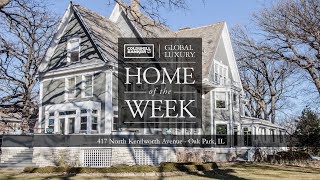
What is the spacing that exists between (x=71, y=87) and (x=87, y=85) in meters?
1.42

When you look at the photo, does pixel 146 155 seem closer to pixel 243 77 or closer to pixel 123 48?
pixel 123 48

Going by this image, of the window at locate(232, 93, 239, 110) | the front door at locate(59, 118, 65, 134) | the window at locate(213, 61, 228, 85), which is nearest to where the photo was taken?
the front door at locate(59, 118, 65, 134)

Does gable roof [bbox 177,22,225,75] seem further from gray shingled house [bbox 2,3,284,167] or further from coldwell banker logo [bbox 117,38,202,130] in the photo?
coldwell banker logo [bbox 117,38,202,130]

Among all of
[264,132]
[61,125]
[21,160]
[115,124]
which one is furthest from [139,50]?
[264,132]

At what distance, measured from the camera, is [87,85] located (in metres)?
23.9

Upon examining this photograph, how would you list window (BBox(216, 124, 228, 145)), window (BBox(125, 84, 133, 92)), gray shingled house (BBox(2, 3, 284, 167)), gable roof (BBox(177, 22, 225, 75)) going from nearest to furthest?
gray shingled house (BBox(2, 3, 284, 167)), window (BBox(125, 84, 133, 92)), gable roof (BBox(177, 22, 225, 75)), window (BBox(216, 124, 228, 145))

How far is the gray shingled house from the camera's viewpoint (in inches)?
863

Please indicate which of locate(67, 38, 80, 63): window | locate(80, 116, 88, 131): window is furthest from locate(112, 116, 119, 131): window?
locate(67, 38, 80, 63): window

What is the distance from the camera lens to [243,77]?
4759 centimetres

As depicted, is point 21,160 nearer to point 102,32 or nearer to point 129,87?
point 129,87

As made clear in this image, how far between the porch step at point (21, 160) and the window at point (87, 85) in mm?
4923

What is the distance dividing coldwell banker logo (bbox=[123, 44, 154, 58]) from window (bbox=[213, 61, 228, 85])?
6.71 metres

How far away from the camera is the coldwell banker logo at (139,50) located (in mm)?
25764

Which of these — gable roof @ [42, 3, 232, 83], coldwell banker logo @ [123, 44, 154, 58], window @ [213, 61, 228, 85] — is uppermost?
gable roof @ [42, 3, 232, 83]
